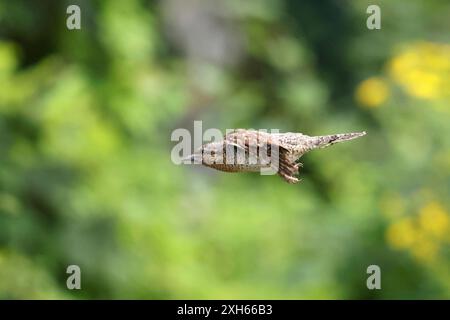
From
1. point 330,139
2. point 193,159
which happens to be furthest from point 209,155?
point 330,139

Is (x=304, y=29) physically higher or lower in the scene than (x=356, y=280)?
higher

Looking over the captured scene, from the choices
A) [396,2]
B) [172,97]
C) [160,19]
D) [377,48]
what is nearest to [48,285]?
[172,97]

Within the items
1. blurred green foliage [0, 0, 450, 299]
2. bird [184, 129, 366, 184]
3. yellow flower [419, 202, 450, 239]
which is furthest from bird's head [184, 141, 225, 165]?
yellow flower [419, 202, 450, 239]

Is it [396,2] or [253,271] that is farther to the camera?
[396,2]
